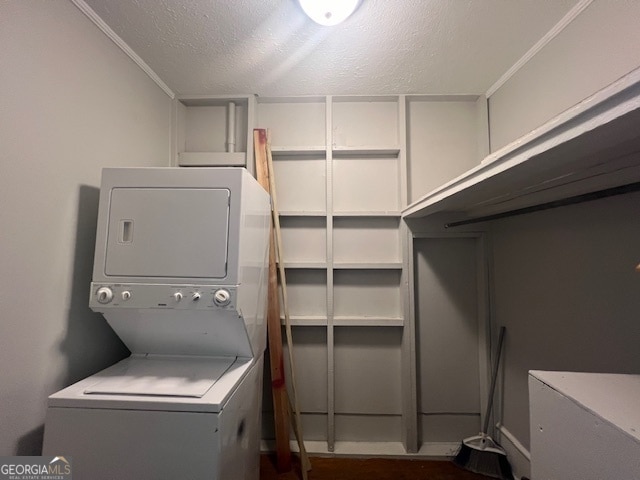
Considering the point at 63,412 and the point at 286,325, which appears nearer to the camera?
the point at 63,412

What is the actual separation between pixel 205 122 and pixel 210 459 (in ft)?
7.04

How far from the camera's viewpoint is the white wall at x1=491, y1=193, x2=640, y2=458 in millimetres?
1099

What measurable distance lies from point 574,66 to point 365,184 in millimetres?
1247

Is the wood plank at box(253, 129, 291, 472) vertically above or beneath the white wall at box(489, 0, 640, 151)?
beneath

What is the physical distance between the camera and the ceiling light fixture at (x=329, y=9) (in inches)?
48.7

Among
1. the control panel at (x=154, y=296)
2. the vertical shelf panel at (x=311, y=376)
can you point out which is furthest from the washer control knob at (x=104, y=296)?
the vertical shelf panel at (x=311, y=376)

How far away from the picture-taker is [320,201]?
2.02m

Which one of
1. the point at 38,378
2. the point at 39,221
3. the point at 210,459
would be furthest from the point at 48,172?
the point at 210,459

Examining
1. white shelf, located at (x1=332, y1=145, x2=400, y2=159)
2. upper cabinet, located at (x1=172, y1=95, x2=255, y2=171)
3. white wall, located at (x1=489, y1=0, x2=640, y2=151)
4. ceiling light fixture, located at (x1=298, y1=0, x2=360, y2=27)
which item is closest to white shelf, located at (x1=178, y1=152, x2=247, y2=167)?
upper cabinet, located at (x1=172, y1=95, x2=255, y2=171)

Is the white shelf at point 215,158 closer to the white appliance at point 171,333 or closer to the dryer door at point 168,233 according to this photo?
the white appliance at point 171,333

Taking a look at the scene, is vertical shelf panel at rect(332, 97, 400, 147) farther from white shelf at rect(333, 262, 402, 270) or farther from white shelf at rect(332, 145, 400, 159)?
white shelf at rect(333, 262, 402, 270)

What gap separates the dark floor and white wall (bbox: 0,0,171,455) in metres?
1.29

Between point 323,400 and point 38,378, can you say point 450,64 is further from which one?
point 38,378

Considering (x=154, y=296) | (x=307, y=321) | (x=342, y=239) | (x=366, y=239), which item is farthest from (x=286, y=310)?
(x=154, y=296)
